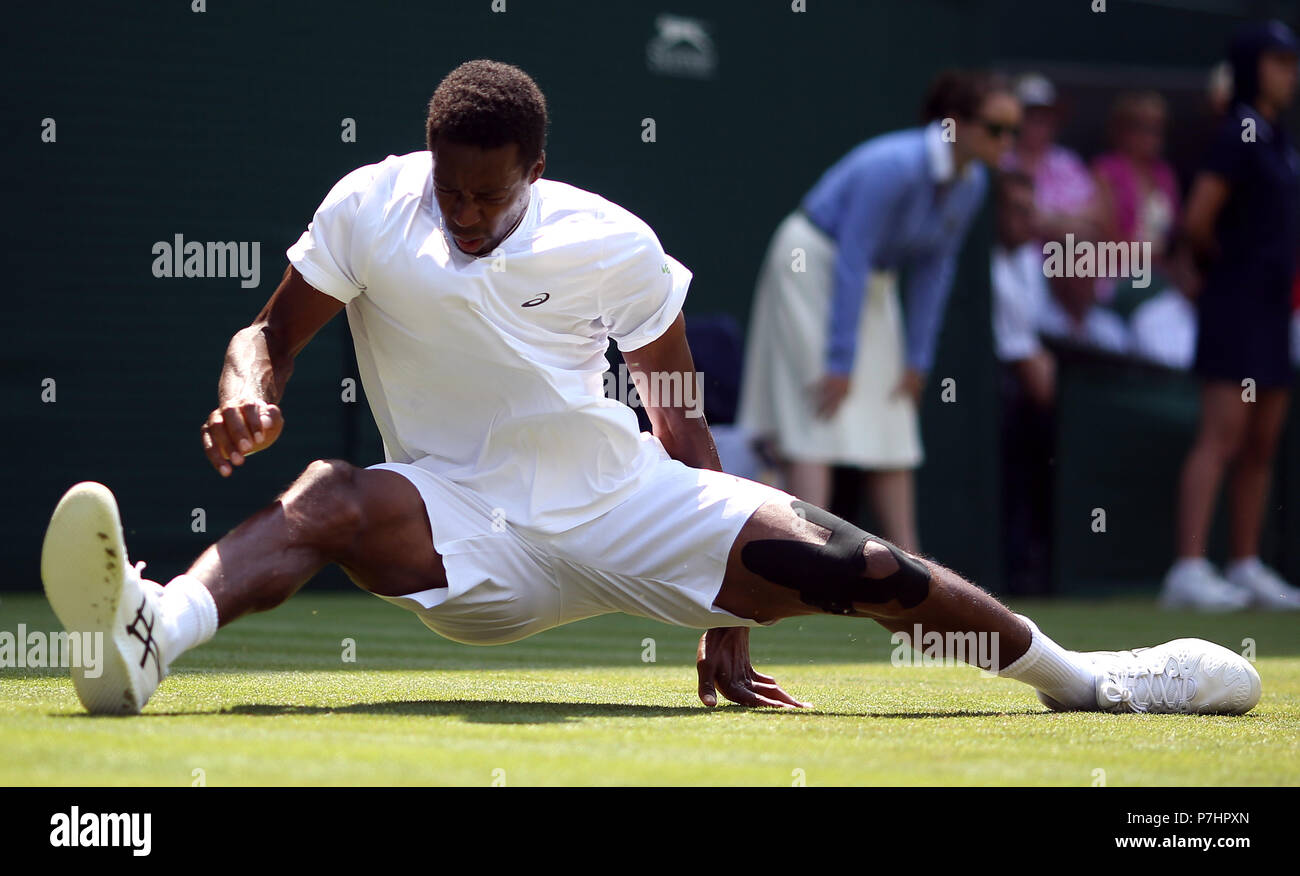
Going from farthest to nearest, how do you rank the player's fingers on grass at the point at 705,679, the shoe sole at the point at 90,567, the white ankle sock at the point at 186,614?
the player's fingers on grass at the point at 705,679
the white ankle sock at the point at 186,614
the shoe sole at the point at 90,567

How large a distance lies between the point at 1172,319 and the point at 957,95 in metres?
3.67

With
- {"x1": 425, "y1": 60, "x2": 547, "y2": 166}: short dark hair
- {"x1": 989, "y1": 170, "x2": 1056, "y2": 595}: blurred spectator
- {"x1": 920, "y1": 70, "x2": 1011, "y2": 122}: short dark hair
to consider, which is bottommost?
{"x1": 989, "y1": 170, "x2": 1056, "y2": 595}: blurred spectator

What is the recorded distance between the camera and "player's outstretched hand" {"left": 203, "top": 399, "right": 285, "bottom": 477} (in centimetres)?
323

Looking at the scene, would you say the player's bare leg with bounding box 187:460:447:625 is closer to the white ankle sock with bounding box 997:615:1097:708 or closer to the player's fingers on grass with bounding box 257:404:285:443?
the player's fingers on grass with bounding box 257:404:285:443

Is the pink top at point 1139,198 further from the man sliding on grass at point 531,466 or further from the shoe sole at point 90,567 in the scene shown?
the shoe sole at point 90,567

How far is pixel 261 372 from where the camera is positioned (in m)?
3.53

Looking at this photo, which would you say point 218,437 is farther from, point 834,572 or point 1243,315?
point 1243,315

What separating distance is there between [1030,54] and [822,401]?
386 centimetres

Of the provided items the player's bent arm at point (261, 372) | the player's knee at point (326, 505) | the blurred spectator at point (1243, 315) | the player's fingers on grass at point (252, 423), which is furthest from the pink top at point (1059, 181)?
the player's fingers on grass at point (252, 423)

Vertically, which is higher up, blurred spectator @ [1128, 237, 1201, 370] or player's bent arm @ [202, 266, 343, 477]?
player's bent arm @ [202, 266, 343, 477]

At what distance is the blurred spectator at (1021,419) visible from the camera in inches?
436

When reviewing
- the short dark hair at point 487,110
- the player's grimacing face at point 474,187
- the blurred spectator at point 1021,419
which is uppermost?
the short dark hair at point 487,110

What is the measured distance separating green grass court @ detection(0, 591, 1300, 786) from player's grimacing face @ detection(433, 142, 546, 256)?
101 cm

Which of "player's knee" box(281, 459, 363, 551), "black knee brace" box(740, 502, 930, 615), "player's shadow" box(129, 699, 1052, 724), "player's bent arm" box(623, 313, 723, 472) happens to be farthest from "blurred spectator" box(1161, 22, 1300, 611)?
"player's knee" box(281, 459, 363, 551)
